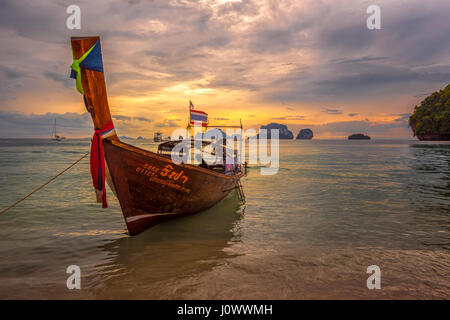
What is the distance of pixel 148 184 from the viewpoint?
716cm

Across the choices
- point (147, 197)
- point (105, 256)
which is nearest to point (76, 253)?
point (105, 256)

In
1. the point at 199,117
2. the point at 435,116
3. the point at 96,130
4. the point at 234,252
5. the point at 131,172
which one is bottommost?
the point at 234,252

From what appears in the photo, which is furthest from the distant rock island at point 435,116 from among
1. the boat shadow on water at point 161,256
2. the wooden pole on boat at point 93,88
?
the wooden pole on boat at point 93,88

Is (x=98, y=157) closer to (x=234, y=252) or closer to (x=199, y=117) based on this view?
(x=234, y=252)

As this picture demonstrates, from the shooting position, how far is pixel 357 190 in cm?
1516

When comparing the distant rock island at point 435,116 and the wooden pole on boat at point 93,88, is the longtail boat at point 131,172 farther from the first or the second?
the distant rock island at point 435,116

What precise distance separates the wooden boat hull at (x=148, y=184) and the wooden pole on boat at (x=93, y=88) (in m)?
0.62

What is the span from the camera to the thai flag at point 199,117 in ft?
38.3

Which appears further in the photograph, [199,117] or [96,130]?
[199,117]

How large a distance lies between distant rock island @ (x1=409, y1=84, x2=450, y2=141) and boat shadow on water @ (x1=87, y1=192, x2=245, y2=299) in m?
96.7

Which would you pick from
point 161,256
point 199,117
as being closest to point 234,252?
point 161,256

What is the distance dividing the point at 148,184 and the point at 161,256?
203cm

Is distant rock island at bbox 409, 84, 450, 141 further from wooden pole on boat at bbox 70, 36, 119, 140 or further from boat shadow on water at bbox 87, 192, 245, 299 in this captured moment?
wooden pole on boat at bbox 70, 36, 119, 140

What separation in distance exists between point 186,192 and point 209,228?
4.39 ft
